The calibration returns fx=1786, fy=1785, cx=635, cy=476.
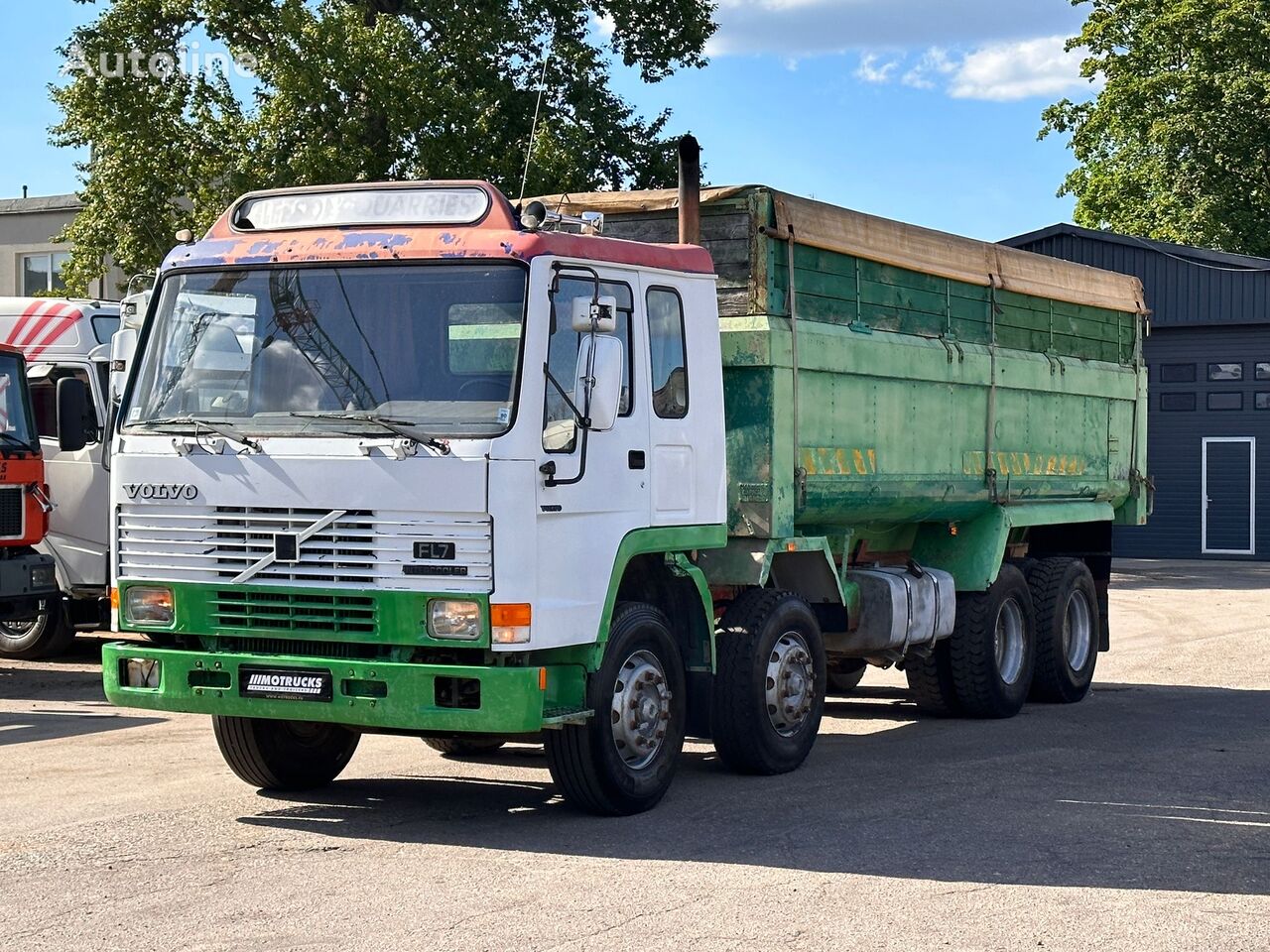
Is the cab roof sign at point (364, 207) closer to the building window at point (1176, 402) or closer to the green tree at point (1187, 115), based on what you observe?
the building window at point (1176, 402)

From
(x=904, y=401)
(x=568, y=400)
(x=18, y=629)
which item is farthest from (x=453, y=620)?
(x=18, y=629)

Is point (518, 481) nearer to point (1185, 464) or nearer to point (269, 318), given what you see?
point (269, 318)

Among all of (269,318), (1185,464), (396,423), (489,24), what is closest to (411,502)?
(396,423)

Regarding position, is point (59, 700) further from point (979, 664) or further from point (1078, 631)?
point (1078, 631)

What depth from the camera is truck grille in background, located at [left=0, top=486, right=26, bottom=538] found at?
15.0 metres

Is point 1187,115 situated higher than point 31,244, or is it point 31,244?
point 1187,115

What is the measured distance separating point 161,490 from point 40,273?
34.3m

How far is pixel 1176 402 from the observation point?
35.5m

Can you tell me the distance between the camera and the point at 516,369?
317 inches

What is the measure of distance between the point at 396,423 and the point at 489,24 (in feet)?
73.1

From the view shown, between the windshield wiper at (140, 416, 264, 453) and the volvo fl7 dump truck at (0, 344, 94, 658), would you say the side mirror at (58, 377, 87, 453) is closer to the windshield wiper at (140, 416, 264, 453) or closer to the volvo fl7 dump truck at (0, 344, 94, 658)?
the windshield wiper at (140, 416, 264, 453)

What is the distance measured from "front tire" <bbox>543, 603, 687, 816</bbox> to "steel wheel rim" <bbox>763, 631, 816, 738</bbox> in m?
0.99

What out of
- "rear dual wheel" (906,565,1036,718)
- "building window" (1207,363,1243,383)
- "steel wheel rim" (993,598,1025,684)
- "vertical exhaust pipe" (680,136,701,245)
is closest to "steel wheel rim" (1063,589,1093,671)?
"steel wheel rim" (993,598,1025,684)

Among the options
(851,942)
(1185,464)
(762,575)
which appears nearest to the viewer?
(851,942)
